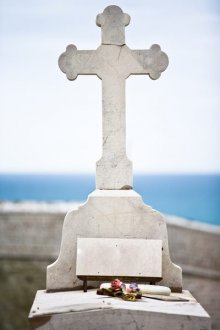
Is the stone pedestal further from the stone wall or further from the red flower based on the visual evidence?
the stone wall

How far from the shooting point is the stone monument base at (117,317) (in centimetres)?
577

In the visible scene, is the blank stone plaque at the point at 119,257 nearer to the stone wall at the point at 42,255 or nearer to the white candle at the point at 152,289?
the white candle at the point at 152,289

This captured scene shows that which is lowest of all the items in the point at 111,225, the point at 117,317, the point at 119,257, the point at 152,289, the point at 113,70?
the point at 117,317

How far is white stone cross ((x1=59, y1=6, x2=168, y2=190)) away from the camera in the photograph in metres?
7.08

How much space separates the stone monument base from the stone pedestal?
0.93 metres

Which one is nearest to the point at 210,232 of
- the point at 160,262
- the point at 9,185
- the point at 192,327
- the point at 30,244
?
the point at 30,244

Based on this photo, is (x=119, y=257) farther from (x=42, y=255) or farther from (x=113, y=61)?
(x=42, y=255)

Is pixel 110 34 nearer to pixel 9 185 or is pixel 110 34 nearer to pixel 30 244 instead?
pixel 30 244

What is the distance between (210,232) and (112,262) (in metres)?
4.84

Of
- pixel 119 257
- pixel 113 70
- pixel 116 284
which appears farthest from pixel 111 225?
pixel 113 70

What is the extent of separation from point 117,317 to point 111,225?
1.30 metres

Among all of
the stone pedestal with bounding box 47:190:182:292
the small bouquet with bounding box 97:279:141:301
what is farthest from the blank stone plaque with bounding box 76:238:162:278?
the small bouquet with bounding box 97:279:141:301

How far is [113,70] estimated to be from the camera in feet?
23.5

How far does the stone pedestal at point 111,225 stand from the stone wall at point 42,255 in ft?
12.9
